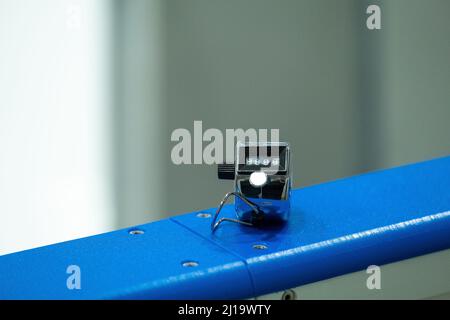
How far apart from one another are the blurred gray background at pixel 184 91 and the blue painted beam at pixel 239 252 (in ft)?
3.55

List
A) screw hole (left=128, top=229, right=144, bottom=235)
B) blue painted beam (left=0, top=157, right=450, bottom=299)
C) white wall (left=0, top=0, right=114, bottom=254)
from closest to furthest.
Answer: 1. blue painted beam (left=0, top=157, right=450, bottom=299)
2. screw hole (left=128, top=229, right=144, bottom=235)
3. white wall (left=0, top=0, right=114, bottom=254)

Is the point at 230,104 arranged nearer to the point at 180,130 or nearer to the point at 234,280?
the point at 180,130

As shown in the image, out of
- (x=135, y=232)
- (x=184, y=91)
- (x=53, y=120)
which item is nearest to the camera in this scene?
(x=135, y=232)

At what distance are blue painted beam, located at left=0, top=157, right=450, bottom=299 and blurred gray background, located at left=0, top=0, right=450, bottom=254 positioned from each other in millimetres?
1082

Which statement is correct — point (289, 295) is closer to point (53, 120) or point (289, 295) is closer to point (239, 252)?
point (239, 252)

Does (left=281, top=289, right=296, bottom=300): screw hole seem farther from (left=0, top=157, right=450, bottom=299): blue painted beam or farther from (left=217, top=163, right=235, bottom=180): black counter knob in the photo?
(left=217, top=163, right=235, bottom=180): black counter knob

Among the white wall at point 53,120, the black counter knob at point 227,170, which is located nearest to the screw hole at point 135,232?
the black counter knob at point 227,170

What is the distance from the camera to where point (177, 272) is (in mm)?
575

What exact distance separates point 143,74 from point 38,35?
11.9 inches

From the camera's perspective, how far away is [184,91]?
6.11 ft

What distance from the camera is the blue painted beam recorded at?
1.86 feet

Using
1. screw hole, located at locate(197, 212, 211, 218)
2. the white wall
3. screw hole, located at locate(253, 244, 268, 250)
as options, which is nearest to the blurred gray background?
the white wall

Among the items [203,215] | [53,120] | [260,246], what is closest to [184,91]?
[53,120]

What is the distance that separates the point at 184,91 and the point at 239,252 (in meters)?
1.28
